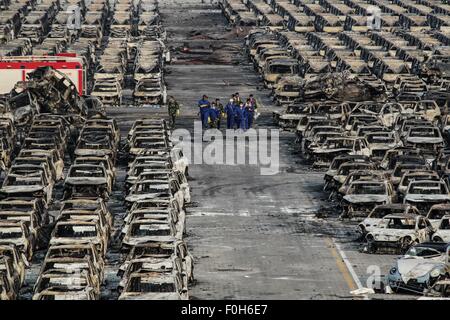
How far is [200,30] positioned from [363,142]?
50156 millimetres

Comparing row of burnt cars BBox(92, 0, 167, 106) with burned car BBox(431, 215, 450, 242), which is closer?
burned car BBox(431, 215, 450, 242)

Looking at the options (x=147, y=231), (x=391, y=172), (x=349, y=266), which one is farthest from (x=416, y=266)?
(x=391, y=172)

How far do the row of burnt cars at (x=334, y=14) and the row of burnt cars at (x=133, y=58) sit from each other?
6.09 metres

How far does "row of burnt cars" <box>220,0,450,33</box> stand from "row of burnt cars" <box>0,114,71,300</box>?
4376 centimetres

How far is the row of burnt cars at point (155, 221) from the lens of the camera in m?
33.1

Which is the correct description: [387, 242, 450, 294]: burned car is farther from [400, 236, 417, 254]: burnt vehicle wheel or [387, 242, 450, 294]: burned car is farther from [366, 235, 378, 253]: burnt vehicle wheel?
[366, 235, 378, 253]: burnt vehicle wheel

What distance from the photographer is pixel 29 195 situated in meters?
46.7

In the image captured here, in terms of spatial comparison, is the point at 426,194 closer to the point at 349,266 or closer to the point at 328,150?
the point at 349,266

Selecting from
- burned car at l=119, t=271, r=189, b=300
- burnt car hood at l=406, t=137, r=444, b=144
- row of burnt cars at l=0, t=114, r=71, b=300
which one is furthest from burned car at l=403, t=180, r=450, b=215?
burned car at l=119, t=271, r=189, b=300

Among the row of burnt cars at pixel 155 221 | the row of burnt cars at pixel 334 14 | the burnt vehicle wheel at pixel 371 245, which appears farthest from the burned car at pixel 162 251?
the row of burnt cars at pixel 334 14

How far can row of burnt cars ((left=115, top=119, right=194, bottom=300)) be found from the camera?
109 ft

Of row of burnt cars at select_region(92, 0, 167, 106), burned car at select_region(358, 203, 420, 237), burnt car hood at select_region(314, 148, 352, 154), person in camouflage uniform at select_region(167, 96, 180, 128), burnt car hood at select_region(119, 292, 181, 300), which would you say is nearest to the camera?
burnt car hood at select_region(119, 292, 181, 300)

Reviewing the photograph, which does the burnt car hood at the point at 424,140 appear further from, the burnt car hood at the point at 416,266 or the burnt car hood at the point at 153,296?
the burnt car hood at the point at 153,296
